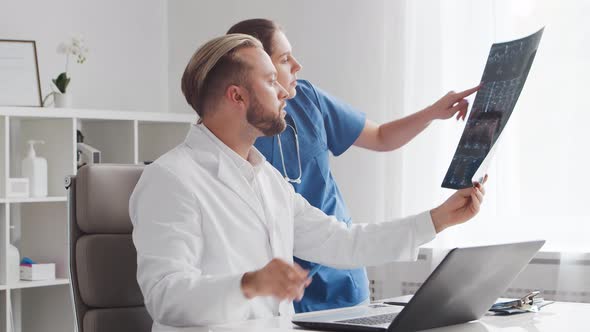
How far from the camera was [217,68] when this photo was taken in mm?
1597

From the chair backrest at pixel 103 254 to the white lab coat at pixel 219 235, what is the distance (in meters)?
0.18

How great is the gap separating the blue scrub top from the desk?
56 cm

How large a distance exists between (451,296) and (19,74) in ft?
8.86

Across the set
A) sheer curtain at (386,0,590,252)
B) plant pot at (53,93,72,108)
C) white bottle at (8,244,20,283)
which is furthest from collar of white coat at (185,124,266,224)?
plant pot at (53,93,72,108)

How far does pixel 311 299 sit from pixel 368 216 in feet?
4.91

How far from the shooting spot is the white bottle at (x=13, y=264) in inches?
126

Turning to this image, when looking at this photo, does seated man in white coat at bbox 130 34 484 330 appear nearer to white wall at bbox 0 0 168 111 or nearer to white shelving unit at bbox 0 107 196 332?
white shelving unit at bbox 0 107 196 332

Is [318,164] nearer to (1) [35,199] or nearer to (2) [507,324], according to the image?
(2) [507,324]

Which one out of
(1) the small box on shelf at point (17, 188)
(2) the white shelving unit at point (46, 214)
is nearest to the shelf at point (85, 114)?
Answer: (2) the white shelving unit at point (46, 214)

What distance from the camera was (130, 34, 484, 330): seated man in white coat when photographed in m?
1.29

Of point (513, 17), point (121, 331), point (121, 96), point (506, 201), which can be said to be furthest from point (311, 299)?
point (121, 96)

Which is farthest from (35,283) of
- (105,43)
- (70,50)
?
(105,43)

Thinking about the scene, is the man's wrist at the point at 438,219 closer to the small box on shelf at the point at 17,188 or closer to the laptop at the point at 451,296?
the laptop at the point at 451,296

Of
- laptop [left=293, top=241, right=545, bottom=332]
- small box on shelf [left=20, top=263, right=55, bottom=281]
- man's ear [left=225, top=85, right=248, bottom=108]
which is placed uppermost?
man's ear [left=225, top=85, right=248, bottom=108]
